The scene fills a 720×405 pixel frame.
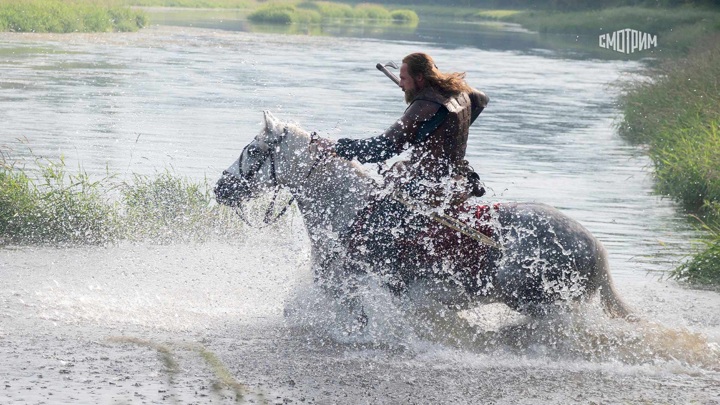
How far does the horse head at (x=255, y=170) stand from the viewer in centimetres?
649

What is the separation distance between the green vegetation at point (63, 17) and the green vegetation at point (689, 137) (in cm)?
2237

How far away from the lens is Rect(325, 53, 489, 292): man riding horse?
6461 mm

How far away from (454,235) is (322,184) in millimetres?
860

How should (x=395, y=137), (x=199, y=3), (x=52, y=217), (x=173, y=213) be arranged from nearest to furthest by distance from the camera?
(x=395, y=137)
(x=52, y=217)
(x=173, y=213)
(x=199, y=3)

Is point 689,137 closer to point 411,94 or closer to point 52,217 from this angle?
point 52,217

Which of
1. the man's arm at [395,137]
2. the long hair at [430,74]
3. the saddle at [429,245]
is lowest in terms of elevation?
the saddle at [429,245]

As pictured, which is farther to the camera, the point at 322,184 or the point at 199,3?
the point at 199,3

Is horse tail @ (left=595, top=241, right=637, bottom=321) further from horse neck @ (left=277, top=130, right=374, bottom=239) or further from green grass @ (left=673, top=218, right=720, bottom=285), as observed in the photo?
green grass @ (left=673, top=218, right=720, bottom=285)

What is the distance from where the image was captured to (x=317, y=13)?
223ft

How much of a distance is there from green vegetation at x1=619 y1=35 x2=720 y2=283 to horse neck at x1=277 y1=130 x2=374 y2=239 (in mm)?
4149

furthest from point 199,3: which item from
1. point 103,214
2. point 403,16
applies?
point 103,214

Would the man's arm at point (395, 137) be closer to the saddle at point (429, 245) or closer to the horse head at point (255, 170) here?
the saddle at point (429, 245)

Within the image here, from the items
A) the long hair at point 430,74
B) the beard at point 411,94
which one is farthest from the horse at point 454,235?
the long hair at point 430,74

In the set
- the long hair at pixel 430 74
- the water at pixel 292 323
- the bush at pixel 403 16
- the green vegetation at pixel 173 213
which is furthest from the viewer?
the bush at pixel 403 16
